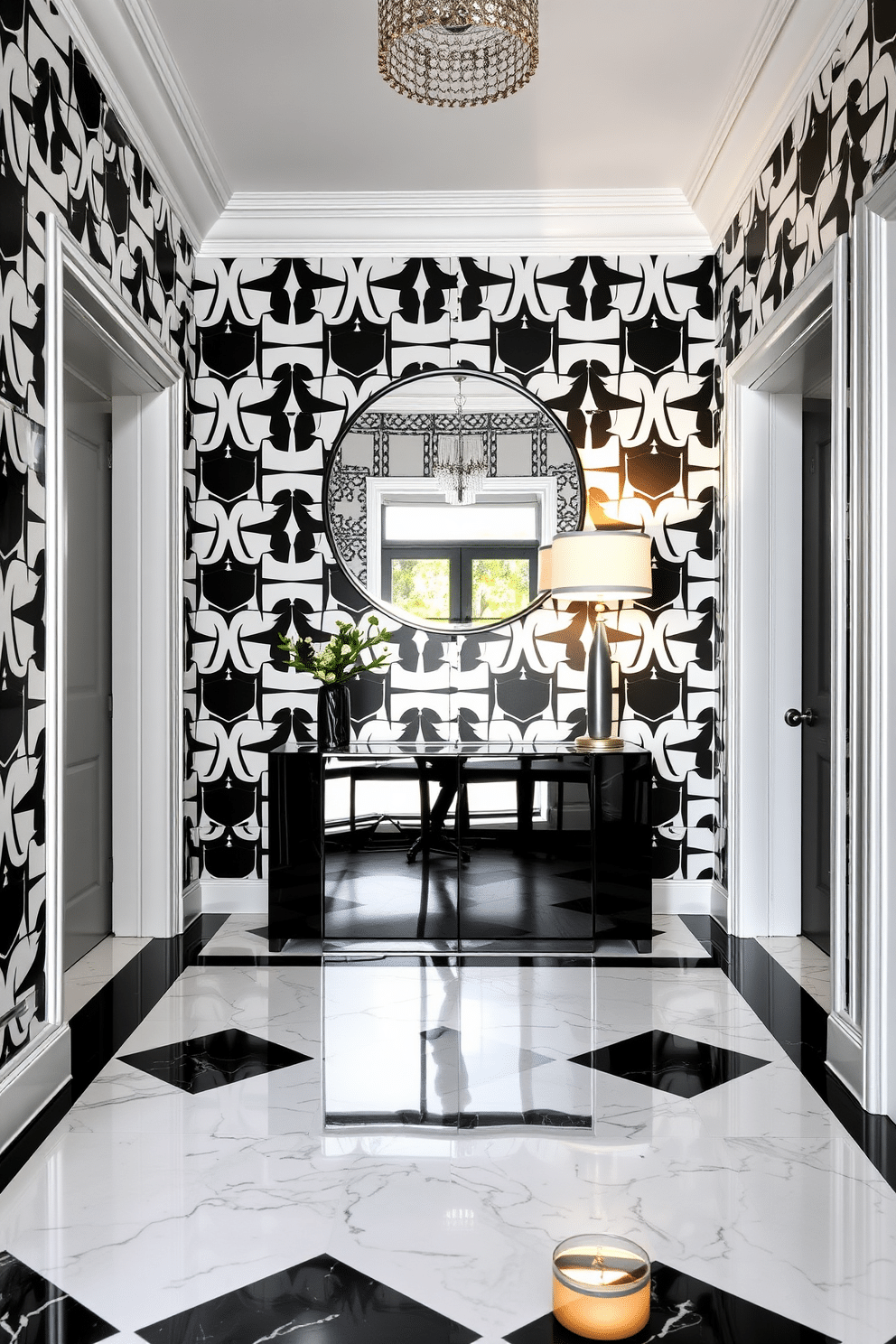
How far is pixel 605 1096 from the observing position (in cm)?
230

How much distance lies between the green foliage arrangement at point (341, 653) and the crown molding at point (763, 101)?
1972 millimetres

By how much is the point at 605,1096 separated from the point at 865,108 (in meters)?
2.33

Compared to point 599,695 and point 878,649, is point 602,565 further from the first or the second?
point 878,649

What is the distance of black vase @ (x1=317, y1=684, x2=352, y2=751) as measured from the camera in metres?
3.73

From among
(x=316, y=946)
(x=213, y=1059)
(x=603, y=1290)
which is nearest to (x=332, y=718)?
(x=316, y=946)

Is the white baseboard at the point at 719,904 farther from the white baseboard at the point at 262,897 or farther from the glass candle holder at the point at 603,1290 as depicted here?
the glass candle holder at the point at 603,1290

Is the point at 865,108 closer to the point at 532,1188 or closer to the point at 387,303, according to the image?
the point at 387,303

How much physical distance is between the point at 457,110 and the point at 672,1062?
9.49 feet

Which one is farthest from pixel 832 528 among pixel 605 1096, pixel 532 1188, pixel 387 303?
pixel 387 303

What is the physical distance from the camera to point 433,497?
13.3 feet

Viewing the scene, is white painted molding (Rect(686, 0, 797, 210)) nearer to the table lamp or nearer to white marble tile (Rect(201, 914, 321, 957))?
the table lamp

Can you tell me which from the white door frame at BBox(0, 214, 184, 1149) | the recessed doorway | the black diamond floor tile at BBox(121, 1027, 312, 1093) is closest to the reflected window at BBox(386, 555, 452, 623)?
the white door frame at BBox(0, 214, 184, 1149)

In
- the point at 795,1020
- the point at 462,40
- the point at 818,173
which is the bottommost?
the point at 795,1020

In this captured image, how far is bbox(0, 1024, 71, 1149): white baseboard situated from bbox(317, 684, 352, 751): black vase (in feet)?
4.88
